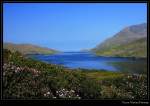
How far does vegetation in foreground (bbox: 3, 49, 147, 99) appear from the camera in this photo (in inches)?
267

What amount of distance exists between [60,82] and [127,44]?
0.89 m

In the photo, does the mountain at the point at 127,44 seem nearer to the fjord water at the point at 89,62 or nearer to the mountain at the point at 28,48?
the fjord water at the point at 89,62

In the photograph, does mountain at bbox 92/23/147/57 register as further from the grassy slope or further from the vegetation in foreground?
the vegetation in foreground

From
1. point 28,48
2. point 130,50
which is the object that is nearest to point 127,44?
point 130,50

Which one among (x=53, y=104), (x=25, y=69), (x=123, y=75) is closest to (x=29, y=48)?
(x=25, y=69)

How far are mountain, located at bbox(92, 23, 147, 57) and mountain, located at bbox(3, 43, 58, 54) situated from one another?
0.55 meters

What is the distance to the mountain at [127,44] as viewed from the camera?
22.2 ft

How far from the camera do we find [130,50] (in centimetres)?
687

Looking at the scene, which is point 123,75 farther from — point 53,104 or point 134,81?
point 53,104

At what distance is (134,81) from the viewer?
681 cm

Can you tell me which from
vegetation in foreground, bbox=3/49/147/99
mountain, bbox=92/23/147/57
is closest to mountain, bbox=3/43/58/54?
vegetation in foreground, bbox=3/49/147/99

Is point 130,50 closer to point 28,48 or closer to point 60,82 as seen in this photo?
point 60,82

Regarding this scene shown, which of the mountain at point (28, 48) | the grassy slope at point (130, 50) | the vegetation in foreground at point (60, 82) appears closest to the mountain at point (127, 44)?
the grassy slope at point (130, 50)

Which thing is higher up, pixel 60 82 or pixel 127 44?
pixel 127 44
